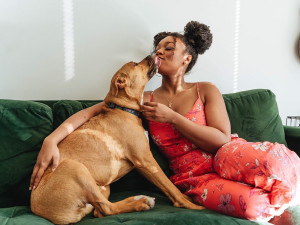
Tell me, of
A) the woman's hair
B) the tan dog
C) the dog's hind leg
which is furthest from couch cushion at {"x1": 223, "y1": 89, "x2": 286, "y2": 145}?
the dog's hind leg

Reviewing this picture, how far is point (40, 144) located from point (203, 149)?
92 centimetres

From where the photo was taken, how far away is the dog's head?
157 cm

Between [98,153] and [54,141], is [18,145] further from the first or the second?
[98,153]

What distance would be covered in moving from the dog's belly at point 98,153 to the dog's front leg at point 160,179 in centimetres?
9

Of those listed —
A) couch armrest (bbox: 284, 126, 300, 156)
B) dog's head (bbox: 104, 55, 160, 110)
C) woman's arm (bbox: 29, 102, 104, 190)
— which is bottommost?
couch armrest (bbox: 284, 126, 300, 156)

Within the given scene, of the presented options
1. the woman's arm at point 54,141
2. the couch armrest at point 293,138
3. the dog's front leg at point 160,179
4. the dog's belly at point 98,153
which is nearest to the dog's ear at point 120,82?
the woman's arm at point 54,141

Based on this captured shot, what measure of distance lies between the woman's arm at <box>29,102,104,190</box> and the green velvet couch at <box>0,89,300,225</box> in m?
0.11

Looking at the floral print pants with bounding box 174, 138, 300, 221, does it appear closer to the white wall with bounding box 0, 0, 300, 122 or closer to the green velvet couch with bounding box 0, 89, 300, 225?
the green velvet couch with bounding box 0, 89, 300, 225

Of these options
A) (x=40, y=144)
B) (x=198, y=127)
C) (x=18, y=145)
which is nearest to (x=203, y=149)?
(x=198, y=127)

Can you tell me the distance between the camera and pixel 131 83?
1.62 m

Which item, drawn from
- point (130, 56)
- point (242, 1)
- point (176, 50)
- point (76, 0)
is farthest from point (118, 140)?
point (242, 1)

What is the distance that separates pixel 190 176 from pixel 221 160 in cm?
23

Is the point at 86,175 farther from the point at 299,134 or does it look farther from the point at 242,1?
the point at 242,1

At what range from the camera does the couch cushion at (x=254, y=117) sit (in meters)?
1.89
